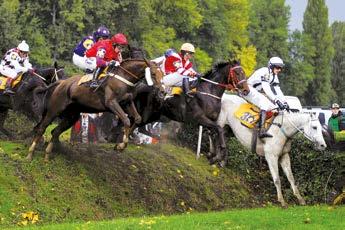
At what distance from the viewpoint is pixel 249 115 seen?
16984 mm

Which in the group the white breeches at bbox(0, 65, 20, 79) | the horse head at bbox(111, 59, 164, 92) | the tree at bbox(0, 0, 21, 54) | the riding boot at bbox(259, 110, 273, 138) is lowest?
the riding boot at bbox(259, 110, 273, 138)

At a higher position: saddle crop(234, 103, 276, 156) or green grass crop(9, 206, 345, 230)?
saddle crop(234, 103, 276, 156)

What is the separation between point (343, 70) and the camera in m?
89.6

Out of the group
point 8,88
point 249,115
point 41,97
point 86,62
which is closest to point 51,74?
point 8,88

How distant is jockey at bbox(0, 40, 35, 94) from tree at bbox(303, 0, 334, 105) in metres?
65.5

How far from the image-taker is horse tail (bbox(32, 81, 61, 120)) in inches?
691

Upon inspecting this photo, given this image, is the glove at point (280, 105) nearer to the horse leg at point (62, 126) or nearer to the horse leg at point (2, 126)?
the horse leg at point (62, 126)

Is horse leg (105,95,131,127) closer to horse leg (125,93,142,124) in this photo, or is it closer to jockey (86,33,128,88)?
horse leg (125,93,142,124)

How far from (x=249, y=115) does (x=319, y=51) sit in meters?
69.1

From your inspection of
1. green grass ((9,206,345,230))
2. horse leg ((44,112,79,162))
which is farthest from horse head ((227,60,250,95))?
horse leg ((44,112,79,162))

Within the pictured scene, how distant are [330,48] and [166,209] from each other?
229 ft

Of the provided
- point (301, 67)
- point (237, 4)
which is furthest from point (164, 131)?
point (301, 67)

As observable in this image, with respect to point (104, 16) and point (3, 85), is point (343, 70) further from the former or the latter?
point (3, 85)

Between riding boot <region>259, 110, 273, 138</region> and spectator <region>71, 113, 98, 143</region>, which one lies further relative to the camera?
spectator <region>71, 113, 98, 143</region>
